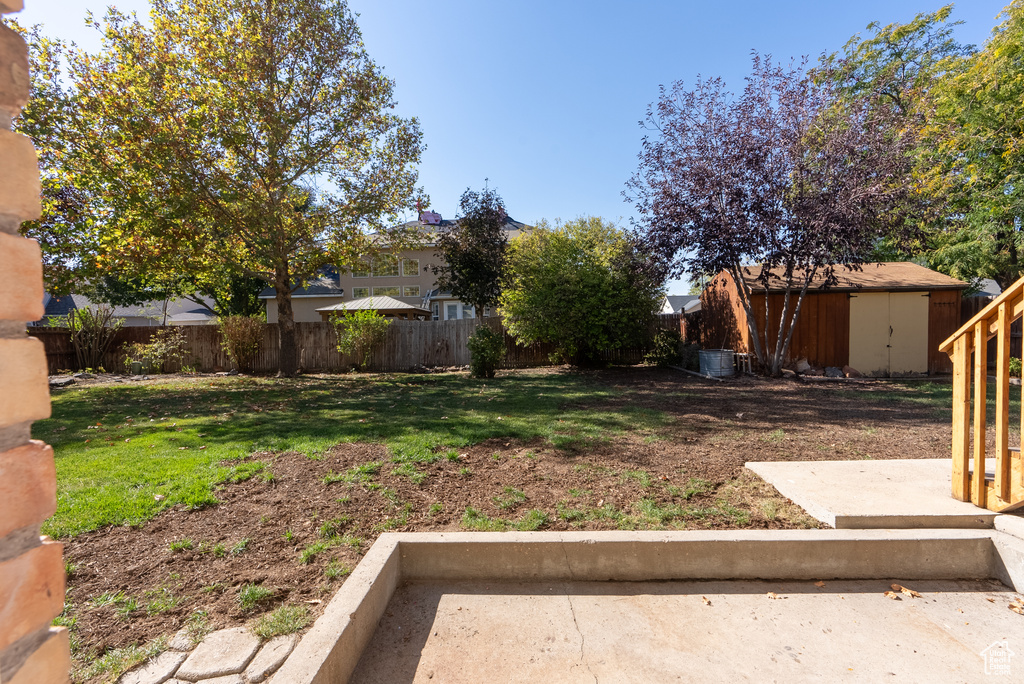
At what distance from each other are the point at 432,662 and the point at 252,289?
3371cm

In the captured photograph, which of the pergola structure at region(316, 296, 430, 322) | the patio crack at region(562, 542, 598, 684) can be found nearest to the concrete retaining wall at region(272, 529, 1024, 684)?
the patio crack at region(562, 542, 598, 684)

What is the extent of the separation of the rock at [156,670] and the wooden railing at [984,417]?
13.9 ft

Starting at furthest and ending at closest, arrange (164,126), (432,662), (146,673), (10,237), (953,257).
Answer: (953,257) < (164,126) < (432,662) < (146,673) < (10,237)

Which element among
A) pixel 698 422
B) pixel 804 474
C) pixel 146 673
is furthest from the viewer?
pixel 698 422

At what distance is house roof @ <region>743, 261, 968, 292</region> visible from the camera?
40.9ft

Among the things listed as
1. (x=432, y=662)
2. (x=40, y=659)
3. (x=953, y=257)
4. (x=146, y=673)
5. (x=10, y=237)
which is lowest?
(x=432, y=662)

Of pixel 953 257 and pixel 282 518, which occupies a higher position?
pixel 953 257

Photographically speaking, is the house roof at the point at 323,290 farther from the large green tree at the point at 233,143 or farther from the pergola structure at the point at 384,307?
the large green tree at the point at 233,143

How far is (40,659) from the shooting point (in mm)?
818

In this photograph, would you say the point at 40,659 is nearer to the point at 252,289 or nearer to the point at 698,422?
the point at 698,422

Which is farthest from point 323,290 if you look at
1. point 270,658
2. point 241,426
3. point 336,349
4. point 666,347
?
point 270,658

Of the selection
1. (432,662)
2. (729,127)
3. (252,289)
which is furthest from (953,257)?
(252,289)

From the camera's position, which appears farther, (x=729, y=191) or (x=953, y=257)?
(x=953, y=257)

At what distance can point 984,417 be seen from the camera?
9.19ft
